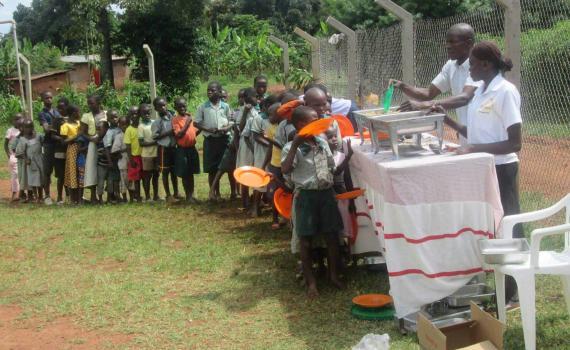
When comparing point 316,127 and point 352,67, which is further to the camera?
point 352,67

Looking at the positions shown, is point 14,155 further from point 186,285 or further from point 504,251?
point 504,251

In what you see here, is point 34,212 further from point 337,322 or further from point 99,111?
point 337,322

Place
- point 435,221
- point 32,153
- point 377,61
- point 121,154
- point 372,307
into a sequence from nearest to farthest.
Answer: point 435,221, point 372,307, point 377,61, point 121,154, point 32,153

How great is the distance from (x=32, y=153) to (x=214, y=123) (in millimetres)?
3009

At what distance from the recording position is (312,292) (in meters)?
5.36

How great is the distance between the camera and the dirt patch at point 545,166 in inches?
274

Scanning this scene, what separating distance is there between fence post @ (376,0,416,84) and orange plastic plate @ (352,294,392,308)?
109 inches

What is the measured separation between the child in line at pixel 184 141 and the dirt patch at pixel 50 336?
4.19m

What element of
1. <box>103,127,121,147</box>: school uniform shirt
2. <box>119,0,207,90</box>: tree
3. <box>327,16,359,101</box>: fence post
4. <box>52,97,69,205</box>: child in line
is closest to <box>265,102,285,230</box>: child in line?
<box>327,16,359,101</box>: fence post

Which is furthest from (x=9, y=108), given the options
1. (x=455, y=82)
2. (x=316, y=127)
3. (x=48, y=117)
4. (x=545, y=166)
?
(x=455, y=82)

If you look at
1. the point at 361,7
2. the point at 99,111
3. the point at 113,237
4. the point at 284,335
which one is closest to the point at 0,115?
the point at 361,7

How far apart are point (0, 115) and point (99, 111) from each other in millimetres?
13753

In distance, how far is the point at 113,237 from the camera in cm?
805

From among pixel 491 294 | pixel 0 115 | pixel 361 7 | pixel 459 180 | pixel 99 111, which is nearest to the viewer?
pixel 459 180
